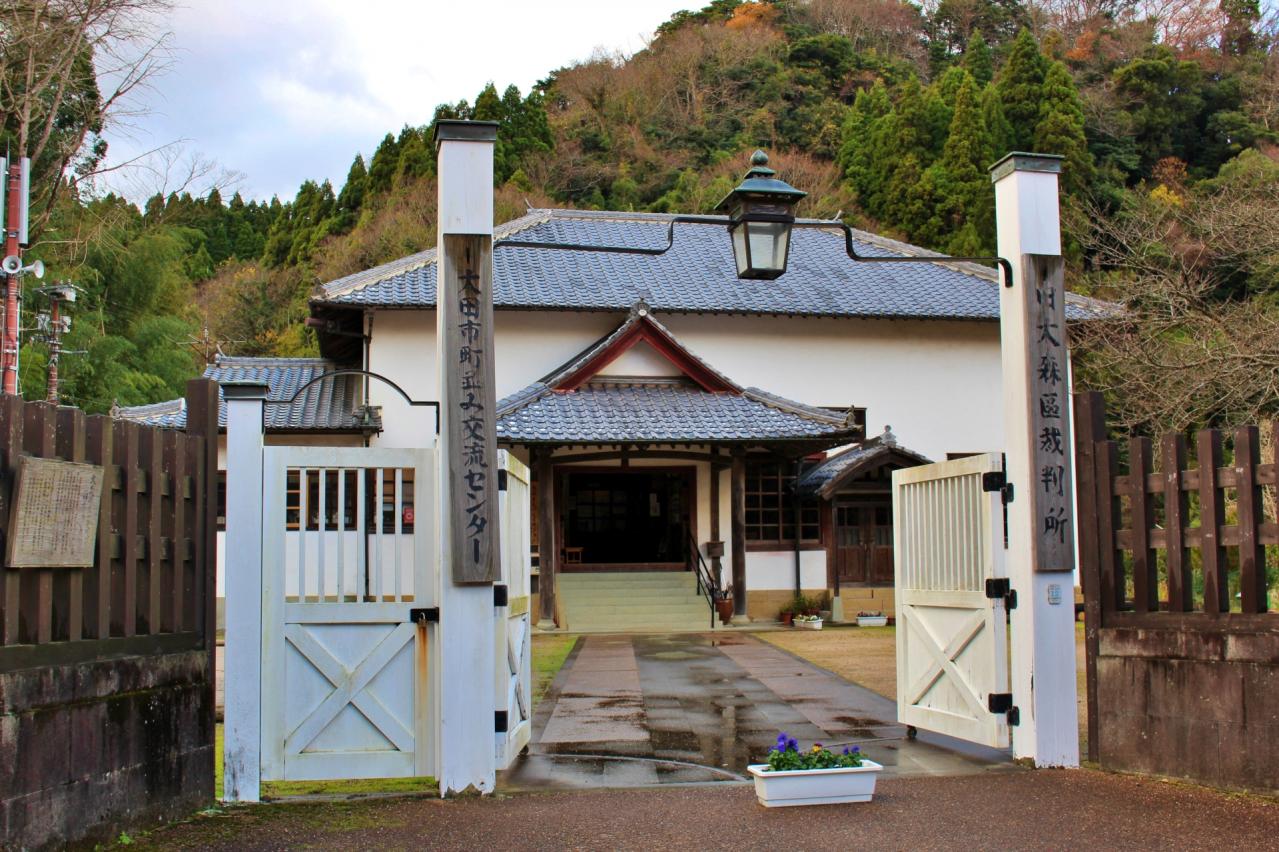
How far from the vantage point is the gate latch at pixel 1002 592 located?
7.63m

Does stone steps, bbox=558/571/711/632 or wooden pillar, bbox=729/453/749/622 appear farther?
wooden pillar, bbox=729/453/749/622

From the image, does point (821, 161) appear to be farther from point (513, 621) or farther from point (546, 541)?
point (513, 621)

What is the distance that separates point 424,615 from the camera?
7.00 m

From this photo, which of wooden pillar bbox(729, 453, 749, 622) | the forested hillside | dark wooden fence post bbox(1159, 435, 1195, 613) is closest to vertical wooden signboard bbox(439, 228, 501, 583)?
dark wooden fence post bbox(1159, 435, 1195, 613)

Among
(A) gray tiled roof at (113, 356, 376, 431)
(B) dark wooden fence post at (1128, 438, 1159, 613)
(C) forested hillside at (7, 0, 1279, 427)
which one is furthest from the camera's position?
(C) forested hillside at (7, 0, 1279, 427)

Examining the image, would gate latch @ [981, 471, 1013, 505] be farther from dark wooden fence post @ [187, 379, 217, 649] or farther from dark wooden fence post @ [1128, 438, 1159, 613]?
dark wooden fence post @ [187, 379, 217, 649]

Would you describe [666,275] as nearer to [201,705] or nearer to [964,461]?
[964,461]

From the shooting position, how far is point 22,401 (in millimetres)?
5188

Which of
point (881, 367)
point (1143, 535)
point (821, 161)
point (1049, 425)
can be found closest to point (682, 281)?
point (881, 367)

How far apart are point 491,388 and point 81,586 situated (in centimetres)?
253

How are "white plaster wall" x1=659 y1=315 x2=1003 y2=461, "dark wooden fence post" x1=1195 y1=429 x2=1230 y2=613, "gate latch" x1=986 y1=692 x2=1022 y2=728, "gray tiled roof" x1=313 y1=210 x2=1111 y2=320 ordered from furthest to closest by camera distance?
1. "white plaster wall" x1=659 y1=315 x2=1003 y2=461
2. "gray tiled roof" x1=313 y1=210 x2=1111 y2=320
3. "gate latch" x1=986 y1=692 x2=1022 y2=728
4. "dark wooden fence post" x1=1195 y1=429 x2=1230 y2=613

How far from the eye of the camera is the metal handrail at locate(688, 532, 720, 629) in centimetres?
2023

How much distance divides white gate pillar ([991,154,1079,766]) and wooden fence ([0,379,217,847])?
5.13 m

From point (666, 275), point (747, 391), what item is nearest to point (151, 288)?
point (666, 275)
